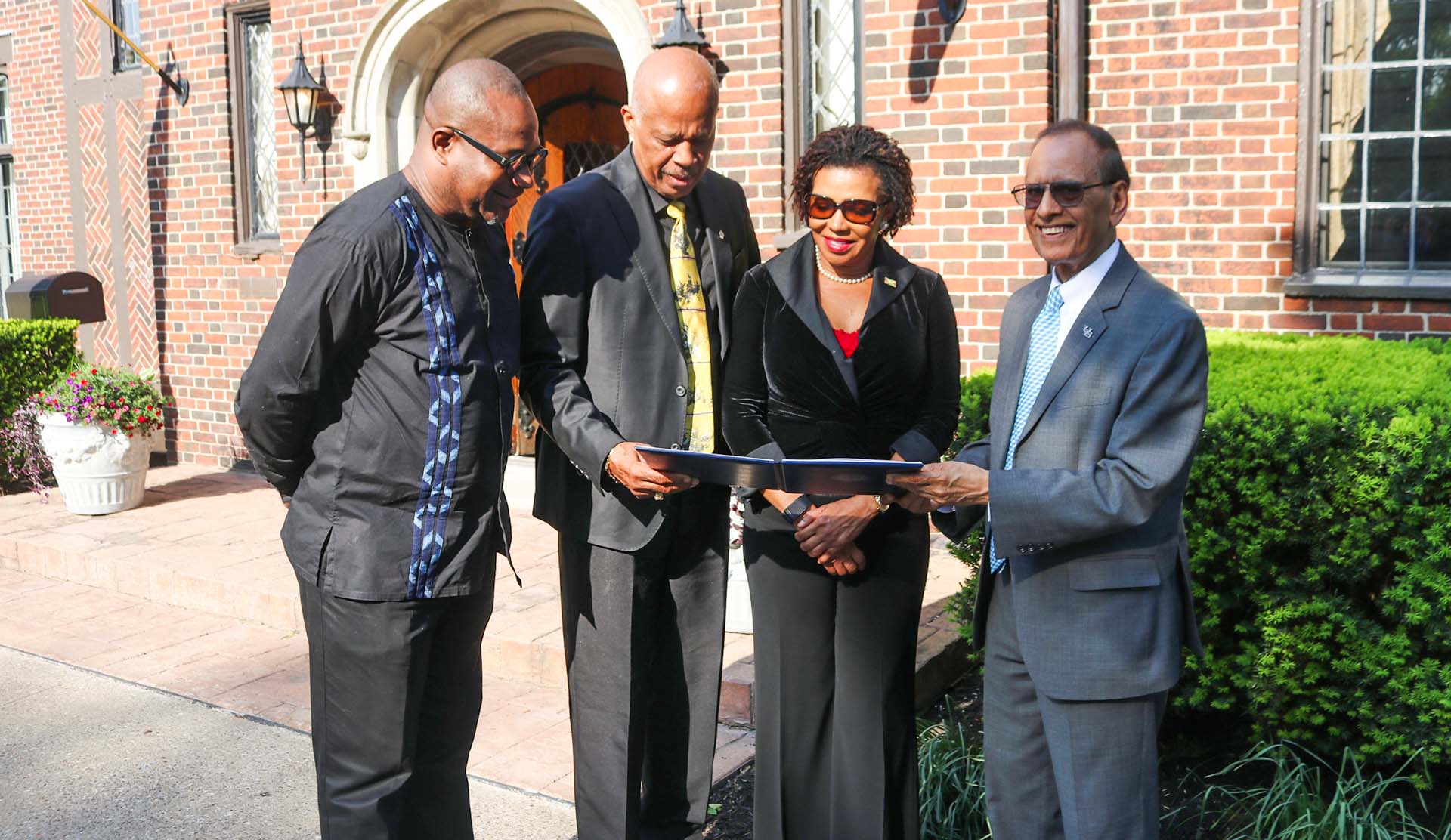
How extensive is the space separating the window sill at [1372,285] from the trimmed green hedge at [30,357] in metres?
8.35

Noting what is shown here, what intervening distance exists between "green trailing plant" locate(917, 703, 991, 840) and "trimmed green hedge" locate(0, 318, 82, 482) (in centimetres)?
787

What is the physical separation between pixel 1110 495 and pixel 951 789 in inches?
65.6

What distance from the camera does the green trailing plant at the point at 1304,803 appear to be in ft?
11.0

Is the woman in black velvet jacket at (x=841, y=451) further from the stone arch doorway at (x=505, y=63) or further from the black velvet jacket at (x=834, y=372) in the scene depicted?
the stone arch doorway at (x=505, y=63)

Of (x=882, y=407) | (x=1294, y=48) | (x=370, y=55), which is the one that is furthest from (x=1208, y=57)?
(x=370, y=55)

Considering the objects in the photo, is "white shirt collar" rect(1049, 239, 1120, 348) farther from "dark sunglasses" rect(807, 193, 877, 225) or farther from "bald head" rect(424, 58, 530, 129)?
"bald head" rect(424, 58, 530, 129)

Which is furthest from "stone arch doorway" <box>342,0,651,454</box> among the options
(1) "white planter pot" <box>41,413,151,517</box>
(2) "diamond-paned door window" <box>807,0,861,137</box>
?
(1) "white planter pot" <box>41,413,151,517</box>

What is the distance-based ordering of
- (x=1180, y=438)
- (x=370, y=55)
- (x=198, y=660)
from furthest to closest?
(x=370, y=55) < (x=198, y=660) < (x=1180, y=438)

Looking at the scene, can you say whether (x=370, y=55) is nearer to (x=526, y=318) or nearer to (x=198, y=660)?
(x=198, y=660)

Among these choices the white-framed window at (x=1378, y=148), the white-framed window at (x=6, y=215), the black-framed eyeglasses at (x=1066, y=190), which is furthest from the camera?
the white-framed window at (x=6, y=215)

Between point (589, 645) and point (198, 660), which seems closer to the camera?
point (589, 645)

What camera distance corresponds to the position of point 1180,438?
7.68 ft

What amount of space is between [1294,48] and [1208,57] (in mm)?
375

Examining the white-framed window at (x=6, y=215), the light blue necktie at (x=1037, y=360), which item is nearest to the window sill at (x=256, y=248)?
the white-framed window at (x=6, y=215)
